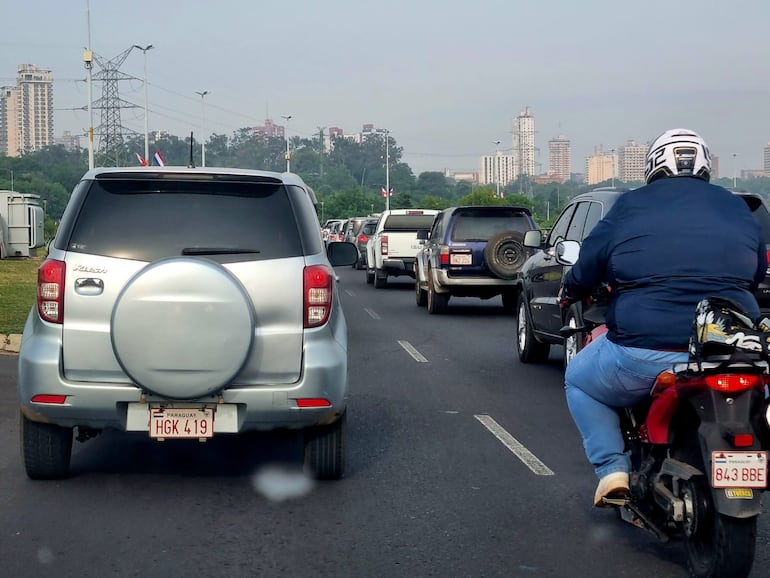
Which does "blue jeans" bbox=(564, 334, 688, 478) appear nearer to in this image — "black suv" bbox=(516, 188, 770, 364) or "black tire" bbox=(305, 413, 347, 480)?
"black tire" bbox=(305, 413, 347, 480)

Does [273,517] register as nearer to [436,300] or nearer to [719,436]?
[719,436]

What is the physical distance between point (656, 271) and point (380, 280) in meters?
24.3

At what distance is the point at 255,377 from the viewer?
6422mm

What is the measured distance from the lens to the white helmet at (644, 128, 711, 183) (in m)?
5.13

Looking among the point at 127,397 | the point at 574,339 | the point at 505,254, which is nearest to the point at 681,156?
the point at 127,397

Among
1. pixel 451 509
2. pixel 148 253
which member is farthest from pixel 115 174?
pixel 451 509

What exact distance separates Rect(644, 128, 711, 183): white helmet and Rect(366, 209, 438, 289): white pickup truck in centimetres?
2160

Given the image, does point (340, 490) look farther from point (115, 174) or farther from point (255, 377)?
point (115, 174)

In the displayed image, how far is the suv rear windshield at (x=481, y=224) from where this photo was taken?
781 inches

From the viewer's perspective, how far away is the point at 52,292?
641cm

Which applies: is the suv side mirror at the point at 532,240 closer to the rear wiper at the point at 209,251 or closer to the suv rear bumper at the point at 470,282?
the rear wiper at the point at 209,251

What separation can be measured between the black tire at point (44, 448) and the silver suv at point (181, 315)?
0.01 metres

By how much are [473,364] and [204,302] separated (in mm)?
7304

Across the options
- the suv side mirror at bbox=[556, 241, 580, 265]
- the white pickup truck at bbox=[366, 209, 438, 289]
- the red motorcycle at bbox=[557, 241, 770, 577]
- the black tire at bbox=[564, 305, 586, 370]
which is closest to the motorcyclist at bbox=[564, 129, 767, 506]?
the red motorcycle at bbox=[557, 241, 770, 577]
